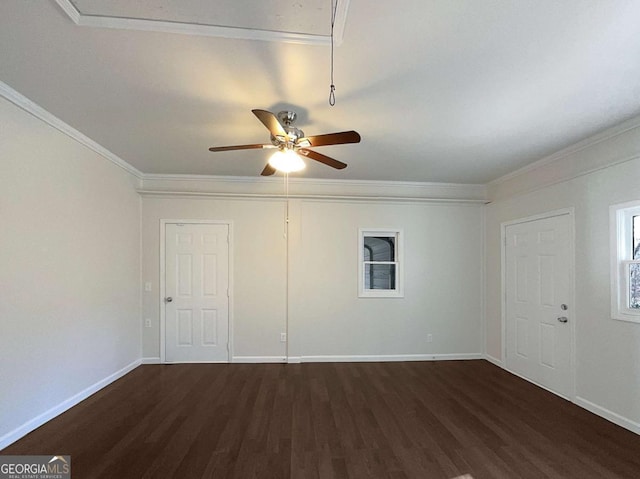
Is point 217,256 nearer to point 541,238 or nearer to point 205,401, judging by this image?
point 205,401

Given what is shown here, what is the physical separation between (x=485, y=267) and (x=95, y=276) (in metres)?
5.22

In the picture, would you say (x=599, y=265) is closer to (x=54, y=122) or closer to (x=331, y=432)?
(x=331, y=432)

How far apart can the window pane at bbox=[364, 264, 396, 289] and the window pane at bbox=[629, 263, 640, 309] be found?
8.45 feet

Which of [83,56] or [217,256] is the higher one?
[83,56]

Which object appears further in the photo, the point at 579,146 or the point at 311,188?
the point at 311,188

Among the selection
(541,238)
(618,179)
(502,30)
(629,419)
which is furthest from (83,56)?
(629,419)

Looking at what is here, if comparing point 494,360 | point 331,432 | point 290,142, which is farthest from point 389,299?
point 290,142

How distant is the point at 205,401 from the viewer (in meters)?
3.18

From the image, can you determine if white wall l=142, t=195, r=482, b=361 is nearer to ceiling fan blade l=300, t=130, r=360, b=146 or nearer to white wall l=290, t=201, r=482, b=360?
white wall l=290, t=201, r=482, b=360

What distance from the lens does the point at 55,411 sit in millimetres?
2768

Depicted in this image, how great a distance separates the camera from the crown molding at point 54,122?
7.30ft

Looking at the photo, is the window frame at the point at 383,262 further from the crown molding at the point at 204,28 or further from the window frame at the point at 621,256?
the crown molding at the point at 204,28

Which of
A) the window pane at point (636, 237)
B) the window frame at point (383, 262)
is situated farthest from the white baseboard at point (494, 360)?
the window pane at point (636, 237)

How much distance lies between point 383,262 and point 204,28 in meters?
3.78
